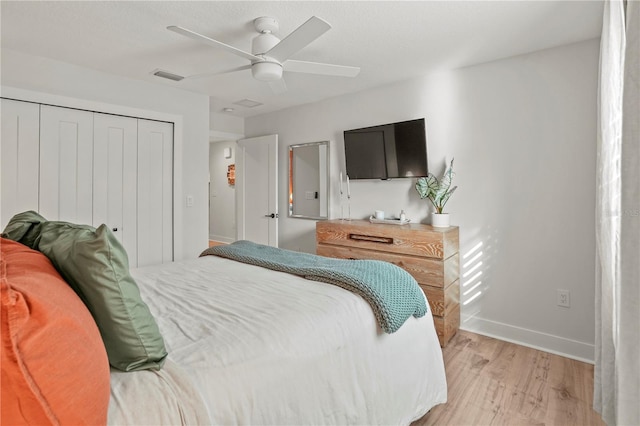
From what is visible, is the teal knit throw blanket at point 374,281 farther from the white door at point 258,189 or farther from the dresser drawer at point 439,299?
the white door at point 258,189

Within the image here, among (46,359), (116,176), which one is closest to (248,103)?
(116,176)

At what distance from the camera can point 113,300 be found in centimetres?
91

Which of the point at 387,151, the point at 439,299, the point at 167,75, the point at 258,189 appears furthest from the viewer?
the point at 258,189

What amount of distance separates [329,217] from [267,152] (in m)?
1.35

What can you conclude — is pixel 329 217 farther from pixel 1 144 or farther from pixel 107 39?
pixel 1 144

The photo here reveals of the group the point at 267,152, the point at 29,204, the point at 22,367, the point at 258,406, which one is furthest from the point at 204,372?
the point at 267,152

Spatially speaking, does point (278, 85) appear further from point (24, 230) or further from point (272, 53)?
point (24, 230)

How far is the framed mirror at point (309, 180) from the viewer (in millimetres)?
4207

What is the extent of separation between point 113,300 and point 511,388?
2360 mm

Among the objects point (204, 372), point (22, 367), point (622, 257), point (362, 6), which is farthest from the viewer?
point (362, 6)

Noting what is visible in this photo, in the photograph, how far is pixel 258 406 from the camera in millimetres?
1043

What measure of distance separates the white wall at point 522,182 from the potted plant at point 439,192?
0.09m

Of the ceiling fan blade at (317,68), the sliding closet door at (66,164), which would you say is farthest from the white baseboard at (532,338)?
the sliding closet door at (66,164)

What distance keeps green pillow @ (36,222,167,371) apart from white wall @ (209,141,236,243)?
6442mm
